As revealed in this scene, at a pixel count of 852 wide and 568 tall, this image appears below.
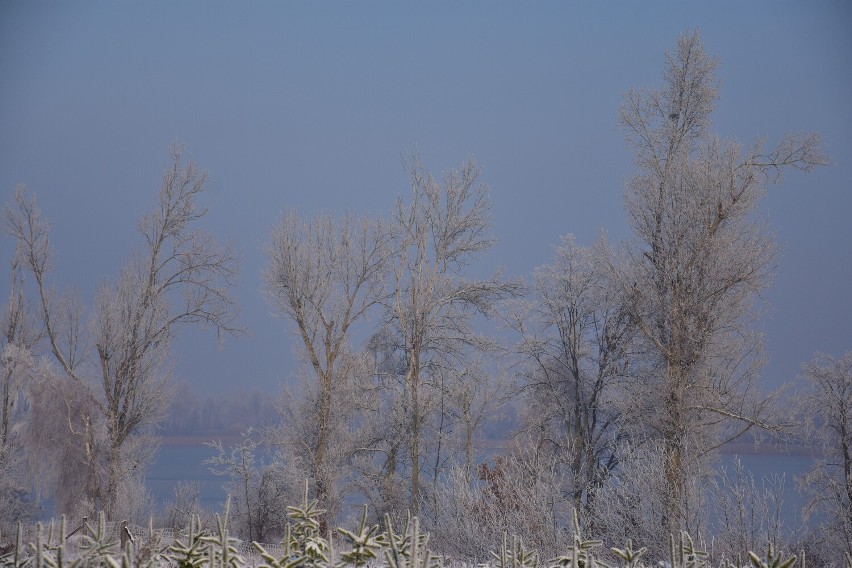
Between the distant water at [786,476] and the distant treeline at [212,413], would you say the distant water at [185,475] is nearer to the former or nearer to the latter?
the distant treeline at [212,413]

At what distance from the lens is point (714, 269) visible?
1498cm

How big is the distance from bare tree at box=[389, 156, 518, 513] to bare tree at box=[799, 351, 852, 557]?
718cm

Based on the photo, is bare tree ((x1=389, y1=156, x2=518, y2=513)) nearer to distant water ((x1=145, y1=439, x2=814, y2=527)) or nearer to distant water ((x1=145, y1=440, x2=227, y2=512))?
distant water ((x1=145, y1=439, x2=814, y2=527))

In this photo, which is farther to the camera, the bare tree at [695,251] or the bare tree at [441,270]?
the bare tree at [441,270]

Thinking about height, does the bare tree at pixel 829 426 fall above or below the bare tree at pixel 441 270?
below

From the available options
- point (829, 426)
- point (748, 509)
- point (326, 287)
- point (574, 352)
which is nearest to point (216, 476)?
point (326, 287)

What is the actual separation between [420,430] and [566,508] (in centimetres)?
664

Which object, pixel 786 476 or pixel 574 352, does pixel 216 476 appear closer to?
pixel 574 352

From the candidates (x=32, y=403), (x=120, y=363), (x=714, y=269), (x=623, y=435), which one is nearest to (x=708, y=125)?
(x=714, y=269)

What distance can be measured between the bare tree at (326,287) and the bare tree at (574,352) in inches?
165

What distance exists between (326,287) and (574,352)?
21.1 feet

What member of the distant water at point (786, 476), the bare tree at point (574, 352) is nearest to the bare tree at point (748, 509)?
the distant water at point (786, 476)

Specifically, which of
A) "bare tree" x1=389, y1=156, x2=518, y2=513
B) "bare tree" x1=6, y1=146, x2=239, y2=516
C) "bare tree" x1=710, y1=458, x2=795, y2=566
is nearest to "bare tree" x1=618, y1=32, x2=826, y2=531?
"bare tree" x1=710, y1=458, x2=795, y2=566

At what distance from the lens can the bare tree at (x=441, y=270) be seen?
63.2 feet
